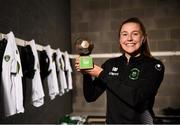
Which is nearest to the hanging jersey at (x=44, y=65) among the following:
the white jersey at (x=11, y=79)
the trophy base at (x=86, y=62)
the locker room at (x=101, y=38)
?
the locker room at (x=101, y=38)

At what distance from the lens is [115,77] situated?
1433mm

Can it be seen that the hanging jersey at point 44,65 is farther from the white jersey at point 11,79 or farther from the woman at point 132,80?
the woman at point 132,80

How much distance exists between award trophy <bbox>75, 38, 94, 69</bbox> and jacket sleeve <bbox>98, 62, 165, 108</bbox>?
0.08 meters

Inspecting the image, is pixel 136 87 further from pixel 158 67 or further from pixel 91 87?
pixel 91 87

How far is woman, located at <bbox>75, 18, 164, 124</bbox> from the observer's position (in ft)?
4.50

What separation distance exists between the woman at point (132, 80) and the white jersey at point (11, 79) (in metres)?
0.89

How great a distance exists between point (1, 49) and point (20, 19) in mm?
695

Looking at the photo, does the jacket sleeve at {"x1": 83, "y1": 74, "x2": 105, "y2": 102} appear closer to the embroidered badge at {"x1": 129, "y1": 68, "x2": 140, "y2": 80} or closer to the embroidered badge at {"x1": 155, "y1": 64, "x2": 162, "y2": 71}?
the embroidered badge at {"x1": 129, "y1": 68, "x2": 140, "y2": 80}

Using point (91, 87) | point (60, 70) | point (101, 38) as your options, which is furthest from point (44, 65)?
point (101, 38)

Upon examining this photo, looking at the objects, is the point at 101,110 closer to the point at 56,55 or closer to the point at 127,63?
the point at 56,55

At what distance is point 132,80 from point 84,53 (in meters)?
0.28

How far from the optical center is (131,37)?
4.77ft

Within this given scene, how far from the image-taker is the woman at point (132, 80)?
1370mm

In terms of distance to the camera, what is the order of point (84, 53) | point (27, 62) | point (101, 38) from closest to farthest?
A: point (84, 53) < point (27, 62) < point (101, 38)
